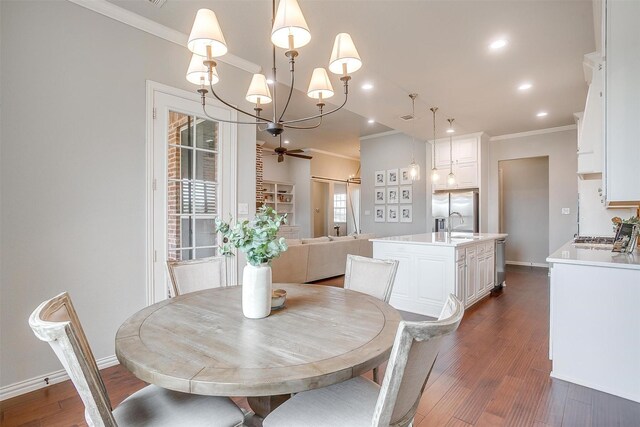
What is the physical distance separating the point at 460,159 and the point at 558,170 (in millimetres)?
1766

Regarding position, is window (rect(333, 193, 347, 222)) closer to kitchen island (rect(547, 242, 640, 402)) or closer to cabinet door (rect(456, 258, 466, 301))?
cabinet door (rect(456, 258, 466, 301))

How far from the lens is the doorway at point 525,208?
6945 millimetres

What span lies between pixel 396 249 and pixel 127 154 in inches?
118

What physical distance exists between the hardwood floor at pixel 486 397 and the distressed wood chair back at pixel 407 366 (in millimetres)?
1017

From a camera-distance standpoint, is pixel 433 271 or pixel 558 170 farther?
pixel 558 170

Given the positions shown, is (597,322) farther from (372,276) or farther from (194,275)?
(194,275)

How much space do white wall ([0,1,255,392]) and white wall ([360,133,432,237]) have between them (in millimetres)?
5231

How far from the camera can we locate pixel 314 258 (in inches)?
196

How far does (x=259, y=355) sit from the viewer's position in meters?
1.06

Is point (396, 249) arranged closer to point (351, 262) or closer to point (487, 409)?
point (351, 262)

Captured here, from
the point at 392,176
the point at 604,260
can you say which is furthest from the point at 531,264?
the point at 604,260

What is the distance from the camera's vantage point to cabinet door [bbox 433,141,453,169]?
662cm

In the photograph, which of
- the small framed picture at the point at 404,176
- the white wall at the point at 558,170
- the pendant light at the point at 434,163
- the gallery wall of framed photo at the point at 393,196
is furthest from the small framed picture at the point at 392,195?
the white wall at the point at 558,170

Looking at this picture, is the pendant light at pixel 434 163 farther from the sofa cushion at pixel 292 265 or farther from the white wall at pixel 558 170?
the sofa cushion at pixel 292 265
